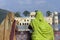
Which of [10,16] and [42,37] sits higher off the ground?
[10,16]

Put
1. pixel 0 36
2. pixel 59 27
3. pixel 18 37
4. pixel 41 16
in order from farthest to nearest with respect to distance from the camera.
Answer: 1. pixel 59 27
2. pixel 41 16
3. pixel 18 37
4. pixel 0 36

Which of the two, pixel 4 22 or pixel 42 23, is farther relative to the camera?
pixel 42 23

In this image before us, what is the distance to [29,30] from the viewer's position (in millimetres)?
8500

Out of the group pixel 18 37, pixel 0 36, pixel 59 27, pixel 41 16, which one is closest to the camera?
pixel 0 36

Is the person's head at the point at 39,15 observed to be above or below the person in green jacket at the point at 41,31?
above

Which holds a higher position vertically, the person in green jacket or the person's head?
the person's head

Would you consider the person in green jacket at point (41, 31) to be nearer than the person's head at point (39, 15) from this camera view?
Yes

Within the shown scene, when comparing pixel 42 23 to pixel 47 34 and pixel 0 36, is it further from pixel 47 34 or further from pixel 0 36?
pixel 0 36

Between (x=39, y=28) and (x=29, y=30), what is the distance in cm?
31

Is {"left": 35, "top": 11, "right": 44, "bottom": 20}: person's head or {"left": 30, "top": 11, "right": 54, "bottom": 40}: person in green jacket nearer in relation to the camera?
{"left": 30, "top": 11, "right": 54, "bottom": 40}: person in green jacket

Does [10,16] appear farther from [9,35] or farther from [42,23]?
[42,23]

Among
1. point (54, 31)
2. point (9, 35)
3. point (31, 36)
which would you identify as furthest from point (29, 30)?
point (9, 35)

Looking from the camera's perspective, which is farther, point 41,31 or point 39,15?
point 39,15

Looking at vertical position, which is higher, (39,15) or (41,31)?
(39,15)
